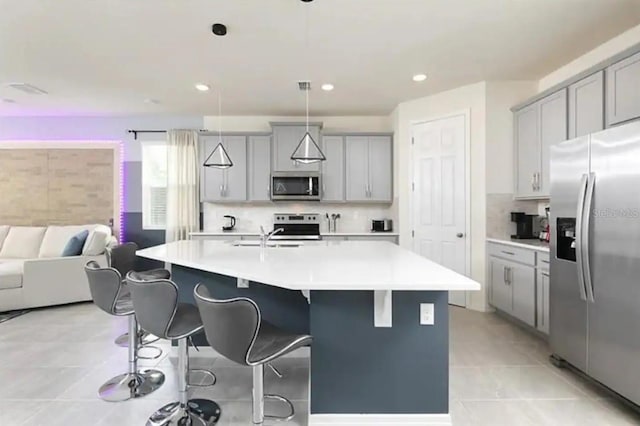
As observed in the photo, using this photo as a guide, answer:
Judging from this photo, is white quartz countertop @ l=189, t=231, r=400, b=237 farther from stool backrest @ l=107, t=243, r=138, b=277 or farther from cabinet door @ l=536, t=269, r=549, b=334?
cabinet door @ l=536, t=269, r=549, b=334

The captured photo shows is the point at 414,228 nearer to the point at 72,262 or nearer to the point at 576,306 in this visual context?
the point at 576,306

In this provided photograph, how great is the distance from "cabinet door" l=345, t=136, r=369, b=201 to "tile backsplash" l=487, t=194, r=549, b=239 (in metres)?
1.83

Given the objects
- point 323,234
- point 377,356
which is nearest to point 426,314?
point 377,356

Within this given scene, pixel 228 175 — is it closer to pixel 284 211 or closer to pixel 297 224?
pixel 284 211

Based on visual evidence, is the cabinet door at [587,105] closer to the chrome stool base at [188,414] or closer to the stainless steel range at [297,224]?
the stainless steel range at [297,224]

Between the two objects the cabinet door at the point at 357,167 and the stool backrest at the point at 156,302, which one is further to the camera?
the cabinet door at the point at 357,167

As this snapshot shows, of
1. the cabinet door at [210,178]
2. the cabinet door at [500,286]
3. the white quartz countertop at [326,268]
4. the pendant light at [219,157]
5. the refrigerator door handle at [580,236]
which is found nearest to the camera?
the white quartz countertop at [326,268]

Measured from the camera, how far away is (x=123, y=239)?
5.95m

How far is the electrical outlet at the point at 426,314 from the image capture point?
6.72 feet

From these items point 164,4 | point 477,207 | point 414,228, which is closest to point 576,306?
point 477,207

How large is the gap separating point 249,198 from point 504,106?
12.1 feet

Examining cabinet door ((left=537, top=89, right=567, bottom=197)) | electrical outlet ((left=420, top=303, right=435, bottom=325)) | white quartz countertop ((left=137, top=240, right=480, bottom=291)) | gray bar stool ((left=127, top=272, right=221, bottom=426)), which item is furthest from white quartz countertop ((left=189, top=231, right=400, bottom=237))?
electrical outlet ((left=420, top=303, right=435, bottom=325))

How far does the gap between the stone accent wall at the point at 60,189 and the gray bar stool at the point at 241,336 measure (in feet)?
17.0

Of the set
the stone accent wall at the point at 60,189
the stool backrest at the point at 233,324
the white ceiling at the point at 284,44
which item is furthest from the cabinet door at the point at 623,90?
the stone accent wall at the point at 60,189
